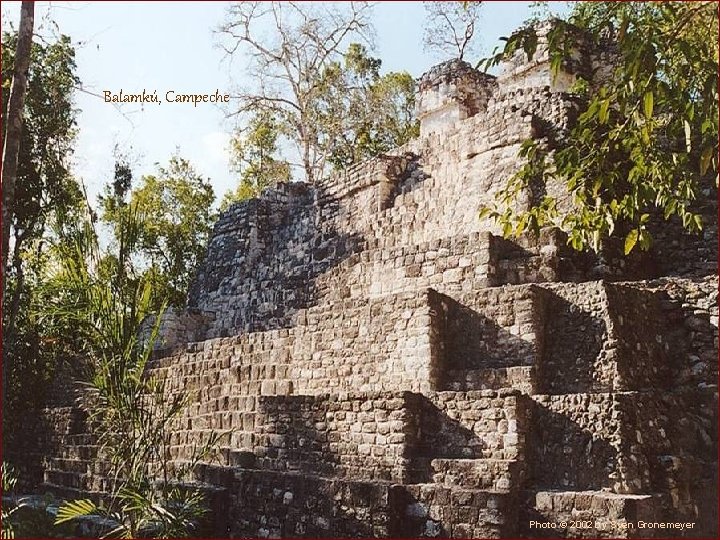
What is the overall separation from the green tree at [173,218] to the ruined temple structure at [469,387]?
23.9 ft

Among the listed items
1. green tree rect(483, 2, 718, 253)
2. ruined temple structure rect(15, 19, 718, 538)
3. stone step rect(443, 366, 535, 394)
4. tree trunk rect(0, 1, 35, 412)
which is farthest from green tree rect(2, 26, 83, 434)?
green tree rect(483, 2, 718, 253)

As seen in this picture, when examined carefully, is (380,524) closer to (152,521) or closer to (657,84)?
(152,521)

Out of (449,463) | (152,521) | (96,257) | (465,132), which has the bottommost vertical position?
(152,521)

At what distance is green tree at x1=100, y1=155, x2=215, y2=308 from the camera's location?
17.8 metres

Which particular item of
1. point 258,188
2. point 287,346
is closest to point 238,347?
point 287,346

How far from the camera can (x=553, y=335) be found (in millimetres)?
6758

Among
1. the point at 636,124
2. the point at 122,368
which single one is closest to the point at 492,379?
the point at 636,124

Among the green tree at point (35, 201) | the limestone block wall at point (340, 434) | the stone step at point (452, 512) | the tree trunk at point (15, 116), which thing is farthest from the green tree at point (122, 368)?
the green tree at point (35, 201)

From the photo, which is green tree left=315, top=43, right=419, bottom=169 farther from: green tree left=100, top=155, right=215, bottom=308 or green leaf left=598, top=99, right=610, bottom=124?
green leaf left=598, top=99, right=610, bottom=124

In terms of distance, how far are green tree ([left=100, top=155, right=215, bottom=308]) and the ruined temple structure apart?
728 centimetres

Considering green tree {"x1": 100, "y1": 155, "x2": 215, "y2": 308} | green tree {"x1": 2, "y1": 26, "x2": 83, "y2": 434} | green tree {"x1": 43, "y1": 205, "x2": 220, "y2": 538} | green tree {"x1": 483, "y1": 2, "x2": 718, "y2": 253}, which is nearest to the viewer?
green tree {"x1": 483, "y1": 2, "x2": 718, "y2": 253}

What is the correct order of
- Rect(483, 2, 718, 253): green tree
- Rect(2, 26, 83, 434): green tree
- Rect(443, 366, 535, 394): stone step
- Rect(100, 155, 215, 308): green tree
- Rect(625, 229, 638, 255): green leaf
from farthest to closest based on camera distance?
Rect(100, 155, 215, 308): green tree < Rect(2, 26, 83, 434): green tree < Rect(443, 366, 535, 394): stone step < Rect(625, 229, 638, 255): green leaf < Rect(483, 2, 718, 253): green tree

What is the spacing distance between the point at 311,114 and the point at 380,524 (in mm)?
14659

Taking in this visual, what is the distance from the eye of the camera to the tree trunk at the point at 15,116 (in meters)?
5.95
